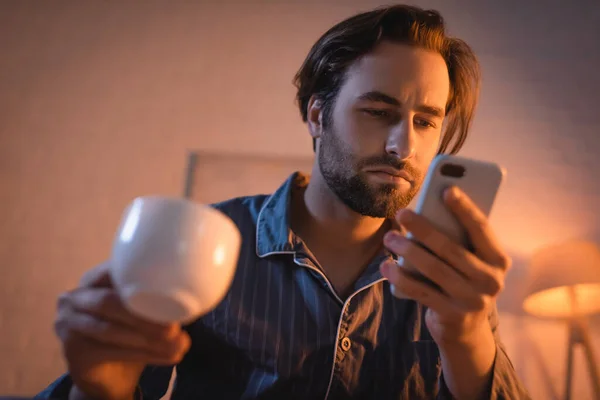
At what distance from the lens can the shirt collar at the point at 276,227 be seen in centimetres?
93

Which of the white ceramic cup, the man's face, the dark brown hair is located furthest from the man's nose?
the white ceramic cup

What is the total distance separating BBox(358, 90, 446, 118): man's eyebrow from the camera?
835 mm

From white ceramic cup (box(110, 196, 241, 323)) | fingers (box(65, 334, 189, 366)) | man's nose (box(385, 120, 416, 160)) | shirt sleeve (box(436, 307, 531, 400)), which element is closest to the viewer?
white ceramic cup (box(110, 196, 241, 323))

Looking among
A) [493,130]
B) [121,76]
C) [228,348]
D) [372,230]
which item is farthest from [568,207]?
[121,76]

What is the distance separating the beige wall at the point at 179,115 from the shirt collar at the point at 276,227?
31.9 inches

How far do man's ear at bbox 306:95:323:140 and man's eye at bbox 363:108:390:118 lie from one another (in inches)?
8.5

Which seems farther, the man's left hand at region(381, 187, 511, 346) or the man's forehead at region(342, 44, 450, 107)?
the man's forehead at region(342, 44, 450, 107)

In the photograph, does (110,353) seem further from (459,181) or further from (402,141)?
(402,141)

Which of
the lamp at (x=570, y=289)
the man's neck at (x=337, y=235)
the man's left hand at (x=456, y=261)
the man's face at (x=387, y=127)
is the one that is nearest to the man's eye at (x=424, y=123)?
the man's face at (x=387, y=127)

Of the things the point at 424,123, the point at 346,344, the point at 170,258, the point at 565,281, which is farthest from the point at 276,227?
the point at 565,281

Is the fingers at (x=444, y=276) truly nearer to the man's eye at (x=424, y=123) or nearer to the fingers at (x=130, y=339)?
the fingers at (x=130, y=339)

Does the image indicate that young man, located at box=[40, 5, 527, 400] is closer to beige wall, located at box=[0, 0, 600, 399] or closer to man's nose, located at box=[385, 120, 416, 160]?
man's nose, located at box=[385, 120, 416, 160]

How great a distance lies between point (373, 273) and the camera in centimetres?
91

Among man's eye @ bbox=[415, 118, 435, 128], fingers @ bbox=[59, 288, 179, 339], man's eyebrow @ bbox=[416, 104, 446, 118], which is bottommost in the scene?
fingers @ bbox=[59, 288, 179, 339]
